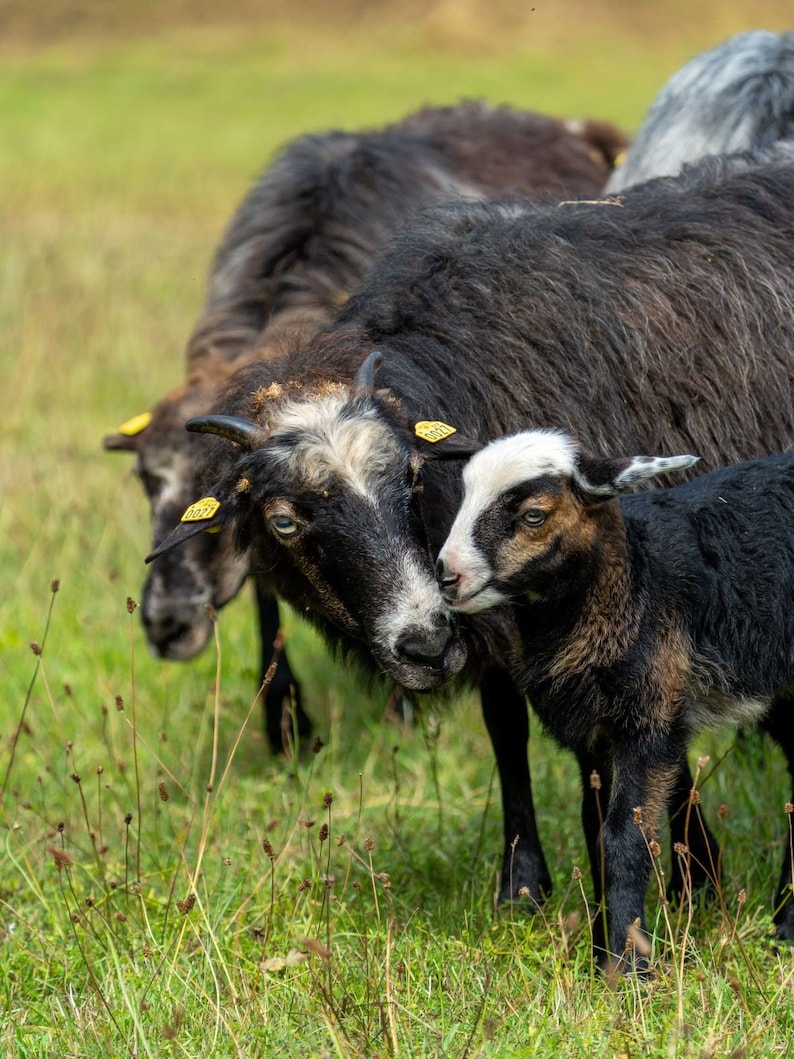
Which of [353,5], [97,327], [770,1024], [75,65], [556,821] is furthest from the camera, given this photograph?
[353,5]

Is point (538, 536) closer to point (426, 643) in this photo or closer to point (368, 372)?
point (426, 643)

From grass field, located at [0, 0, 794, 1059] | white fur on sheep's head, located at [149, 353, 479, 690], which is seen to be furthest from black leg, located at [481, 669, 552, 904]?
white fur on sheep's head, located at [149, 353, 479, 690]

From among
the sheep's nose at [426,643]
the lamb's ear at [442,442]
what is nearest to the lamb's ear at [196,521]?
the lamb's ear at [442,442]

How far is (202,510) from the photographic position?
175 inches

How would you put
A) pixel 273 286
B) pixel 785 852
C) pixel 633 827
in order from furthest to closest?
pixel 273 286 → pixel 785 852 → pixel 633 827

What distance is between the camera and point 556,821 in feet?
17.7

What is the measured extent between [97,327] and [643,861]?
1008 centimetres

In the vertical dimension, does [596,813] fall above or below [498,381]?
below

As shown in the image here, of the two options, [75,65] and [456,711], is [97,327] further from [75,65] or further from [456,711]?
[75,65]

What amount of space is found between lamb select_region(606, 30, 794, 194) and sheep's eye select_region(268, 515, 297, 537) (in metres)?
2.86

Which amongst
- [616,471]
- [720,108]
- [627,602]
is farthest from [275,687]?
[616,471]

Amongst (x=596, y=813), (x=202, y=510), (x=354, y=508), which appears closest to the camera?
(x=354, y=508)

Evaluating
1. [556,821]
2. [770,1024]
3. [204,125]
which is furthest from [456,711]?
[204,125]

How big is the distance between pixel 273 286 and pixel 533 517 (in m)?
3.45
